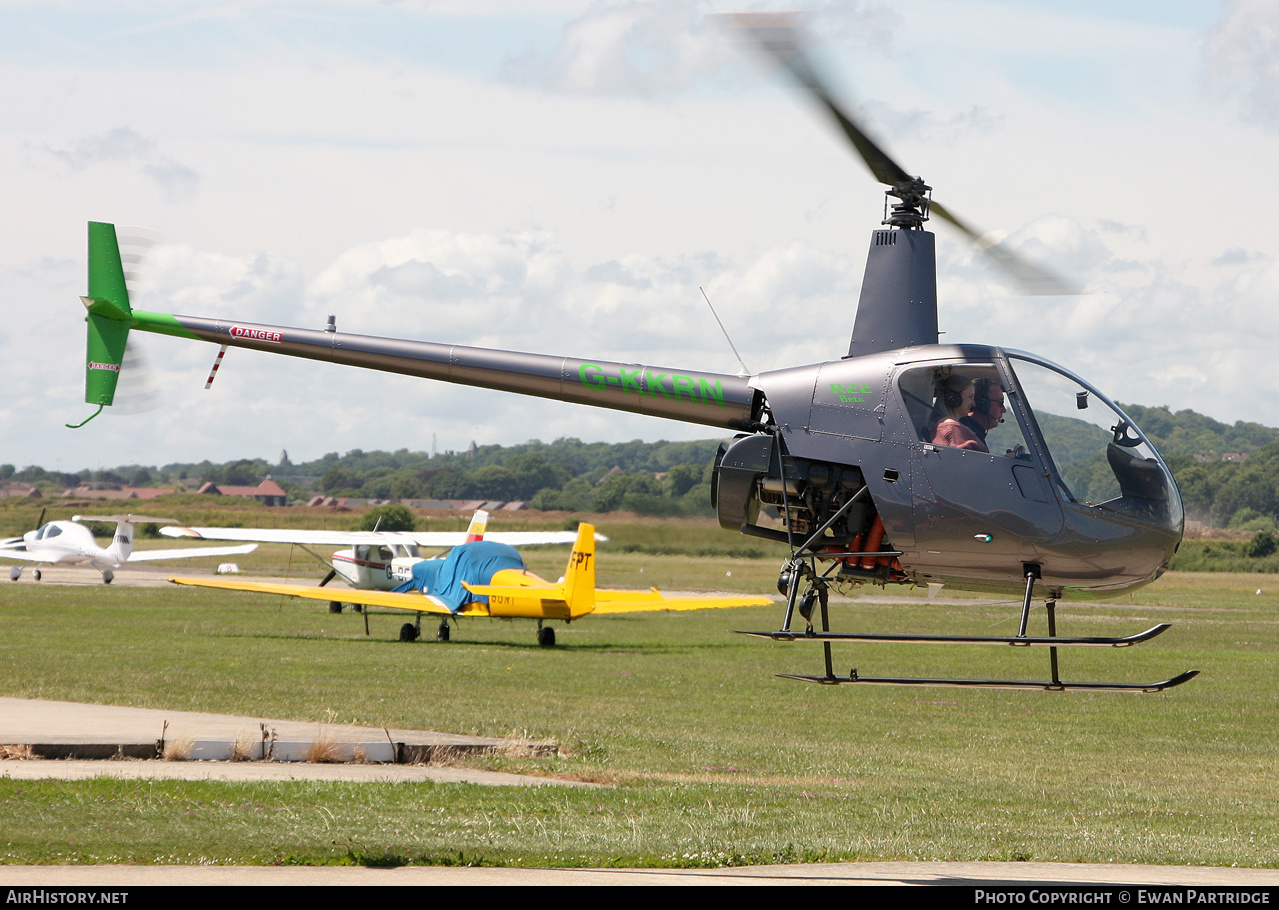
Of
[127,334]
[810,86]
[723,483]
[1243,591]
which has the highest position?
[810,86]

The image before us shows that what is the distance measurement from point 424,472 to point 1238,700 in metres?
65.9

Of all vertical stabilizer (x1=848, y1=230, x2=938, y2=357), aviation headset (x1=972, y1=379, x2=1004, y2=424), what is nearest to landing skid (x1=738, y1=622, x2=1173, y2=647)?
aviation headset (x1=972, y1=379, x2=1004, y2=424)

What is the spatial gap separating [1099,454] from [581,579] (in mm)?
24172

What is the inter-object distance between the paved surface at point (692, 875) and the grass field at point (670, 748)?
1.25ft

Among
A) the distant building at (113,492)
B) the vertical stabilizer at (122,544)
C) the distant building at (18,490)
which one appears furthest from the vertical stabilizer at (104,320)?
the distant building at (113,492)


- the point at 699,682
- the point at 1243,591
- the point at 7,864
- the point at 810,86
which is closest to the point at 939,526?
the point at 810,86

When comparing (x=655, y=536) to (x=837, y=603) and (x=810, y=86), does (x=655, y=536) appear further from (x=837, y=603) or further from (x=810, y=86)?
(x=837, y=603)

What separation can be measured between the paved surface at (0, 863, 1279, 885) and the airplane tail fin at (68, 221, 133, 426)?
5.07 m

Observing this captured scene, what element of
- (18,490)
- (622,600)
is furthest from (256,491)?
(622,600)

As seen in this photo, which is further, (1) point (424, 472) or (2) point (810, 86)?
(1) point (424, 472)

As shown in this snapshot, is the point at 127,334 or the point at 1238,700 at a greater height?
the point at 127,334

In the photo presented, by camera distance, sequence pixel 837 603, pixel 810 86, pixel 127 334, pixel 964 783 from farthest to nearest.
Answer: pixel 837 603 → pixel 964 783 → pixel 127 334 → pixel 810 86

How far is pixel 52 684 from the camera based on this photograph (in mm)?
22688

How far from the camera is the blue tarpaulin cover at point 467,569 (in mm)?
34250
